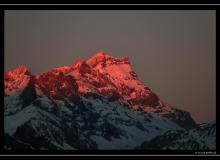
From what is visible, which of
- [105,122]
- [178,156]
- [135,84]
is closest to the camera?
[178,156]

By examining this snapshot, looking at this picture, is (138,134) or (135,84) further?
(135,84)

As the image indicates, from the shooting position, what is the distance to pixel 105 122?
183375mm

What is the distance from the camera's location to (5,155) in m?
42.6

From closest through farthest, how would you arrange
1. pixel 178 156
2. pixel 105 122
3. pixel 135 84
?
pixel 178 156, pixel 105 122, pixel 135 84
